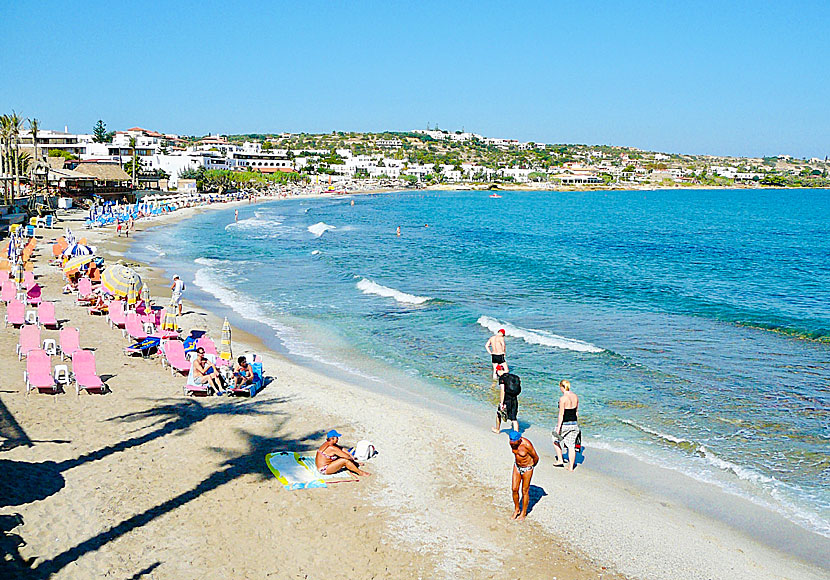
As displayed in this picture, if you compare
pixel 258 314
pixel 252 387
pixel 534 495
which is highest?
pixel 252 387

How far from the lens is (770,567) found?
7445 millimetres

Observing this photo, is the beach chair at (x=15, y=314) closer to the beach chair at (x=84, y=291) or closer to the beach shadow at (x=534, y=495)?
the beach chair at (x=84, y=291)

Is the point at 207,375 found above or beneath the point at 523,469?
beneath

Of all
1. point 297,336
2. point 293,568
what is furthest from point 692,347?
point 293,568

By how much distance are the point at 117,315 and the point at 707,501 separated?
13168 millimetres

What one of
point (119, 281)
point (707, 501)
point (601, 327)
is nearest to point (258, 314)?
point (119, 281)

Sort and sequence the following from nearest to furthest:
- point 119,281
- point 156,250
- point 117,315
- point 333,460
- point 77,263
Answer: point 333,460 → point 117,315 → point 119,281 → point 77,263 → point 156,250

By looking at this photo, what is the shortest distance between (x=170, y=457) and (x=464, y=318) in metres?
12.3

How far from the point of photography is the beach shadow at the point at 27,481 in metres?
7.66

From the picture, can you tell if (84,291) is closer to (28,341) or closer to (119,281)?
(119,281)

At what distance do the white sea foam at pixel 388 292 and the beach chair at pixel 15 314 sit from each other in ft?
36.6

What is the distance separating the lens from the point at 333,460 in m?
9.07

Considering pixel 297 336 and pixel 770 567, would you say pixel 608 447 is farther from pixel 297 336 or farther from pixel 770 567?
pixel 297 336

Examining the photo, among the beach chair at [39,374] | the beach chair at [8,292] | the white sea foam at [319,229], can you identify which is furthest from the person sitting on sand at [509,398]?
the white sea foam at [319,229]
